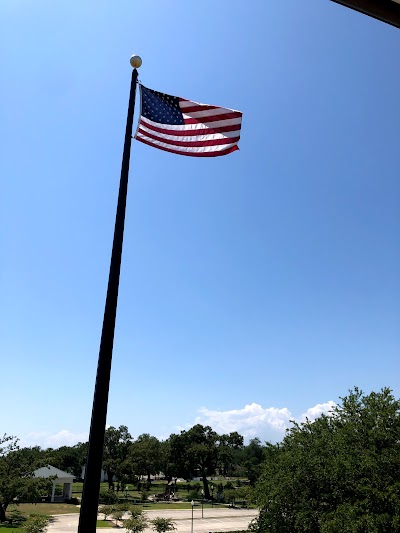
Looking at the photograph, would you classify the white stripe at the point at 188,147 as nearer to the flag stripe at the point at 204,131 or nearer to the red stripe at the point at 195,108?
the flag stripe at the point at 204,131

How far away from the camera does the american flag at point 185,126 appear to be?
716 cm

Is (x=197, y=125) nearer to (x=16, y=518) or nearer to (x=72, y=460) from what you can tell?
(x=16, y=518)

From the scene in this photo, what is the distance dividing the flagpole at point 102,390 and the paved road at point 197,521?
3636 cm

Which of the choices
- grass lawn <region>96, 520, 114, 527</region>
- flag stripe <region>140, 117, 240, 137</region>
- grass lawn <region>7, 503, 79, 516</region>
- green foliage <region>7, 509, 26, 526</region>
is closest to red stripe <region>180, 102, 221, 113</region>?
flag stripe <region>140, 117, 240, 137</region>

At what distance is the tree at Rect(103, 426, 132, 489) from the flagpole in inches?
2990

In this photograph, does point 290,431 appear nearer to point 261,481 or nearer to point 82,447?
point 261,481

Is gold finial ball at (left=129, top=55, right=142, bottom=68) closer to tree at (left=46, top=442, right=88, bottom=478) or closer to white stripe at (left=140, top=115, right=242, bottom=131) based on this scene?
white stripe at (left=140, top=115, right=242, bottom=131)

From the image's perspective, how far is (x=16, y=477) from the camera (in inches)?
1507

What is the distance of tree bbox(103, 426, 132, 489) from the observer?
2908 inches

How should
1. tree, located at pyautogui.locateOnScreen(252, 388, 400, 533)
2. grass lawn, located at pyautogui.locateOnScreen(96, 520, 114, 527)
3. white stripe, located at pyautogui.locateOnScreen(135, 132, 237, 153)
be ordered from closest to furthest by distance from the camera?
white stripe, located at pyautogui.locateOnScreen(135, 132, 237, 153), tree, located at pyautogui.locateOnScreen(252, 388, 400, 533), grass lawn, located at pyautogui.locateOnScreen(96, 520, 114, 527)

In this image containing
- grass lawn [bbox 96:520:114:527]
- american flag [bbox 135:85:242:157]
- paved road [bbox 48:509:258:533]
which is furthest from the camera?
grass lawn [bbox 96:520:114:527]

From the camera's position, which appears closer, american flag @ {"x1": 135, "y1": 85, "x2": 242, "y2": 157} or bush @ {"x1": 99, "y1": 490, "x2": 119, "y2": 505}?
american flag @ {"x1": 135, "y1": 85, "x2": 242, "y2": 157}

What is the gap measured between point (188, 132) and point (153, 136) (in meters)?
0.68

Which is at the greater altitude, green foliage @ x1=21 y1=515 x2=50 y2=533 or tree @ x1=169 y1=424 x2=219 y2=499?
tree @ x1=169 y1=424 x2=219 y2=499
